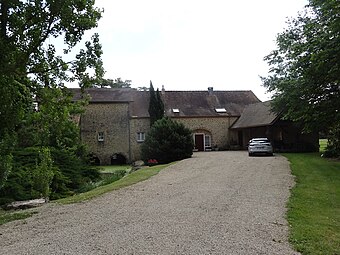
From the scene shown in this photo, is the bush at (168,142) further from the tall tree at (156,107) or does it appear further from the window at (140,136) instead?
the window at (140,136)

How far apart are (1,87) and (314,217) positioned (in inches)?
326

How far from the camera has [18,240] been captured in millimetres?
6406

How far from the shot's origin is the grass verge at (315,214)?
585 centimetres

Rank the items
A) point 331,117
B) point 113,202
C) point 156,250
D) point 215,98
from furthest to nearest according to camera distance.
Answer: point 215,98
point 331,117
point 113,202
point 156,250

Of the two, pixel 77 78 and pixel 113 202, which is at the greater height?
pixel 77 78

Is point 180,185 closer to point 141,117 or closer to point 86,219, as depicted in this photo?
point 86,219

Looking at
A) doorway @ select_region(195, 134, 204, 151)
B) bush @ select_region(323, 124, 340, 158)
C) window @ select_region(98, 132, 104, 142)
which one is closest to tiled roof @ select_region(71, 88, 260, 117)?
doorway @ select_region(195, 134, 204, 151)

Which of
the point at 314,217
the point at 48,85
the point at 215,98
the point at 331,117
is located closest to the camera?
the point at 314,217

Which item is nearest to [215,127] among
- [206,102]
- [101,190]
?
[206,102]

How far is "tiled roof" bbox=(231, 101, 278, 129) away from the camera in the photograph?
33569mm

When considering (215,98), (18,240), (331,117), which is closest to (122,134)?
(215,98)

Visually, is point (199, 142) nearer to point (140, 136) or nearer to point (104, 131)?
point (140, 136)

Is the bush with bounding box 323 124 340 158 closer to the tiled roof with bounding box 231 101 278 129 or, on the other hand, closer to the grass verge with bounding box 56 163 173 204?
the tiled roof with bounding box 231 101 278 129

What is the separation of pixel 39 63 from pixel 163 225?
6.40 metres
